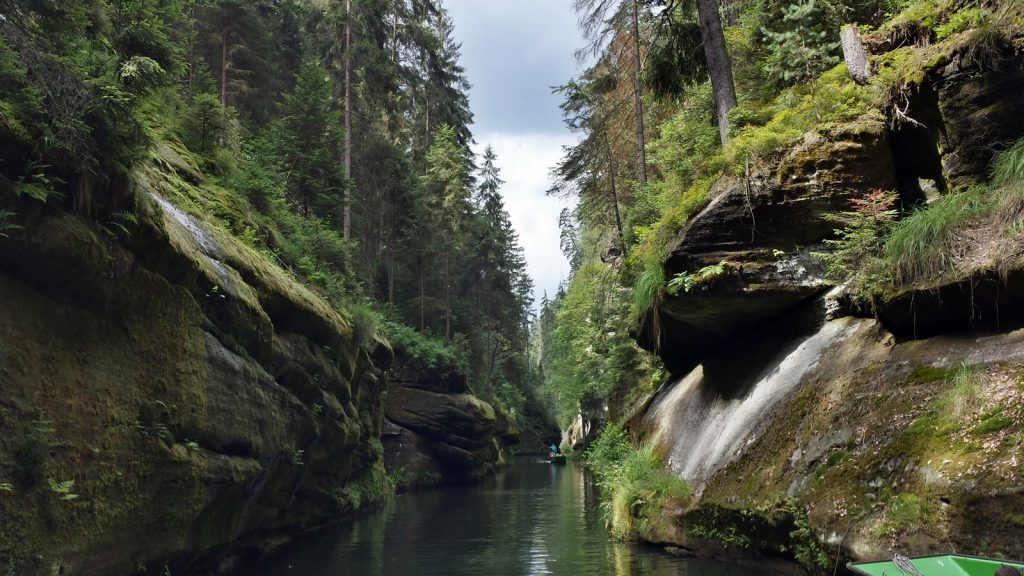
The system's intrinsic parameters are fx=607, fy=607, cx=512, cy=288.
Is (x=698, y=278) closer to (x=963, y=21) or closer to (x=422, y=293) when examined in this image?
(x=963, y=21)

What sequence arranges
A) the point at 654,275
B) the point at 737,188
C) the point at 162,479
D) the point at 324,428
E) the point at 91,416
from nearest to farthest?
the point at 91,416, the point at 162,479, the point at 737,188, the point at 654,275, the point at 324,428

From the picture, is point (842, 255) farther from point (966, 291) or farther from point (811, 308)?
point (966, 291)

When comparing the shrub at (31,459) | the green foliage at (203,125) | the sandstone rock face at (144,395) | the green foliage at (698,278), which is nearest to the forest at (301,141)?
the green foliage at (203,125)

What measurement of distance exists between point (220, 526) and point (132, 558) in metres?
2.30

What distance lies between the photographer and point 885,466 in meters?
6.81

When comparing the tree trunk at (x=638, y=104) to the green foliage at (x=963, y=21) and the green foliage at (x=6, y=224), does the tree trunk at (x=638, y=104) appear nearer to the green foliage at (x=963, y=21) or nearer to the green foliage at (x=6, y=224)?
the green foliage at (x=963, y=21)

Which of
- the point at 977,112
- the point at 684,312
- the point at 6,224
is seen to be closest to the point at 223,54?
the point at 6,224

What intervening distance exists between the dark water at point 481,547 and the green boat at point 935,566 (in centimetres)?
320

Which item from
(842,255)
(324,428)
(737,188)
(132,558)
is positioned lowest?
(132,558)

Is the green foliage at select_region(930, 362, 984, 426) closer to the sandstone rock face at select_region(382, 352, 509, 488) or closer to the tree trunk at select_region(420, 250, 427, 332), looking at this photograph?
the sandstone rock face at select_region(382, 352, 509, 488)

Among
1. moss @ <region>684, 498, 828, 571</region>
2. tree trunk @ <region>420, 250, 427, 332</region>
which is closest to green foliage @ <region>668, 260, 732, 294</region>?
moss @ <region>684, 498, 828, 571</region>

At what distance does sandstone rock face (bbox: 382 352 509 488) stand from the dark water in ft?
21.2

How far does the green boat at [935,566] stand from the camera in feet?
16.1

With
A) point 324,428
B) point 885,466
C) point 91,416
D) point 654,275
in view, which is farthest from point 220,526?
point 885,466
